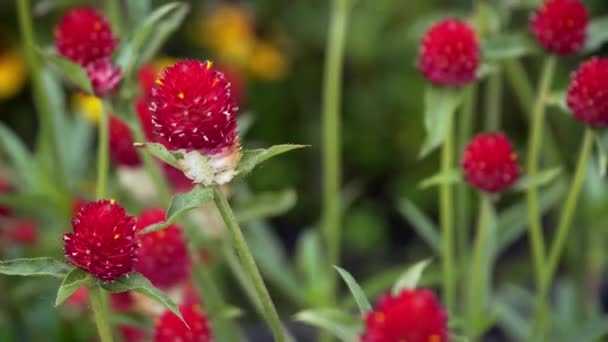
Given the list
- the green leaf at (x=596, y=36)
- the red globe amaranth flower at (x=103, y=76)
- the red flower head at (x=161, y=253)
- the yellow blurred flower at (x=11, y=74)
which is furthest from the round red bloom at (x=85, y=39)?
the yellow blurred flower at (x=11, y=74)

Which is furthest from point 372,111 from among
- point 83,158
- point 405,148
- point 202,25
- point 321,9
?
point 83,158

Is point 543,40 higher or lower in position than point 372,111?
higher

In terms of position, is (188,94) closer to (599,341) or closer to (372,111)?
(599,341)

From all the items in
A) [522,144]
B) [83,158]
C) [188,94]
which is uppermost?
[188,94]

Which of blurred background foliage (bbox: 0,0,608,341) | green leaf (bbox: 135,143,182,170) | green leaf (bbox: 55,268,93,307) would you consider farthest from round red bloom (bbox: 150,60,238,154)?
blurred background foliage (bbox: 0,0,608,341)

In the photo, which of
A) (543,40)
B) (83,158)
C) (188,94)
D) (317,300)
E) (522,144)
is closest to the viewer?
(188,94)

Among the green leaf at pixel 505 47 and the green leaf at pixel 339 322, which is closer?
the green leaf at pixel 339 322

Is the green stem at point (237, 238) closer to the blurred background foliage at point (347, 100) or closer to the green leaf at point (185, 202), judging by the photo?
the green leaf at point (185, 202)
